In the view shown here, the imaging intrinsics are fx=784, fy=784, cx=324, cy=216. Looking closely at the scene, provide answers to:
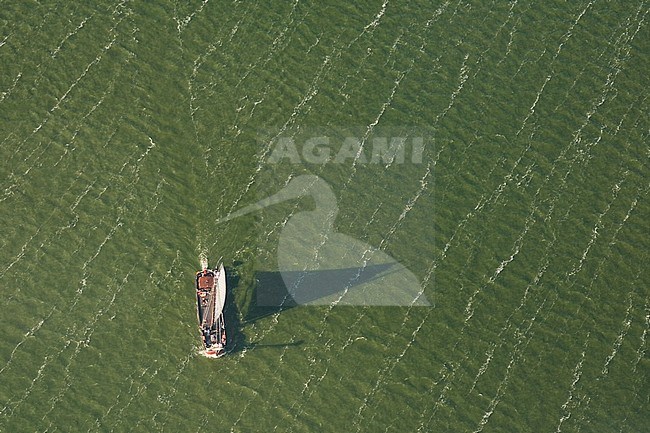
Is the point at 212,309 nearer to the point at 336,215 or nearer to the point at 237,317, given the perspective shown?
the point at 237,317

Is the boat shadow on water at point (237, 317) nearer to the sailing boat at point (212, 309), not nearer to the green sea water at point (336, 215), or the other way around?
the green sea water at point (336, 215)

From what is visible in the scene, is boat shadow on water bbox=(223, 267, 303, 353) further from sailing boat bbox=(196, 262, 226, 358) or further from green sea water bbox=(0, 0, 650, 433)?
sailing boat bbox=(196, 262, 226, 358)

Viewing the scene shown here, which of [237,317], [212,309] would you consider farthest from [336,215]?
[212,309]

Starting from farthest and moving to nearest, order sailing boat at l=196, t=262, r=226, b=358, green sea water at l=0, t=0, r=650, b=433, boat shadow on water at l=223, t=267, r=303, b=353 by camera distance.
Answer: boat shadow on water at l=223, t=267, r=303, b=353
green sea water at l=0, t=0, r=650, b=433
sailing boat at l=196, t=262, r=226, b=358

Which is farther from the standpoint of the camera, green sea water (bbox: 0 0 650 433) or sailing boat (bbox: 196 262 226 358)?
green sea water (bbox: 0 0 650 433)

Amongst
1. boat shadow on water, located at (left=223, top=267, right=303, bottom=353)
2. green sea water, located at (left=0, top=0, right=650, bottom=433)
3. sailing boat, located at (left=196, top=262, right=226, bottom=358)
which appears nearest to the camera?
sailing boat, located at (left=196, top=262, right=226, bottom=358)

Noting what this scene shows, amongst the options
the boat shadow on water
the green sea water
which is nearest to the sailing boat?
the boat shadow on water
